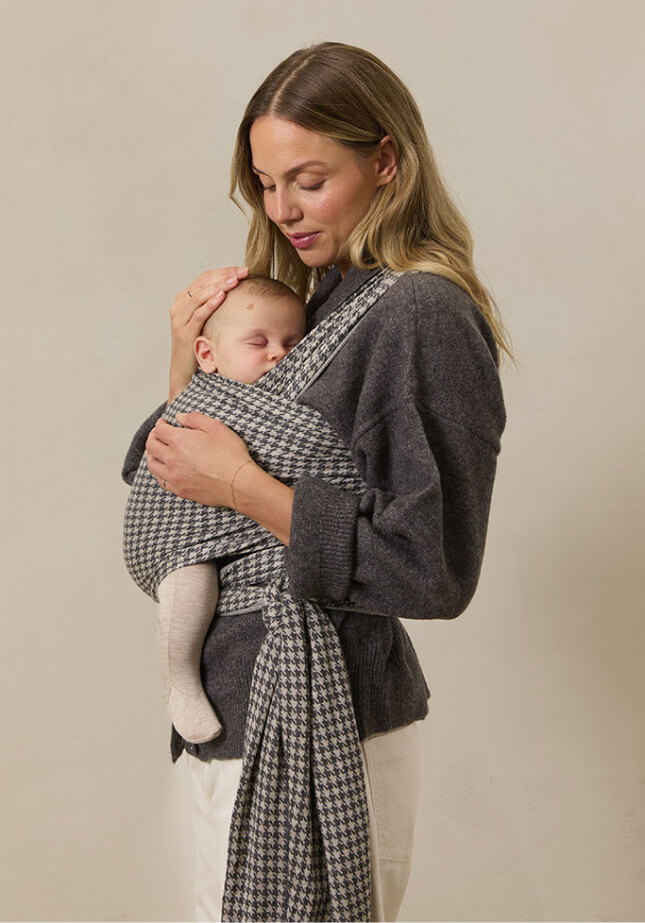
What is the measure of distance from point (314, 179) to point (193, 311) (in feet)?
1.14

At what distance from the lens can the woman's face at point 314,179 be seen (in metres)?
1.53

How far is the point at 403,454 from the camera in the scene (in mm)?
1352

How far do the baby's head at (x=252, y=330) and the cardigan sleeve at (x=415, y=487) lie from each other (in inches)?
11.1

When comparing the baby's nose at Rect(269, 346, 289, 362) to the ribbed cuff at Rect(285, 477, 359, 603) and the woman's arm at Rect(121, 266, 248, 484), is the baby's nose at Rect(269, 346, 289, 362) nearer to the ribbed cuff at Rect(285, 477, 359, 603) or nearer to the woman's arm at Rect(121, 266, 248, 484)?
the woman's arm at Rect(121, 266, 248, 484)

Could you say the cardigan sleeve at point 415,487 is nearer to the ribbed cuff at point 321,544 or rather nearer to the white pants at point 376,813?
the ribbed cuff at point 321,544

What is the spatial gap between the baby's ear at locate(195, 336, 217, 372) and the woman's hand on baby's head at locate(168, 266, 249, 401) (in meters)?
0.02

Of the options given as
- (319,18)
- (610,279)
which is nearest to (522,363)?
(610,279)

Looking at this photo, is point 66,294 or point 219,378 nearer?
point 219,378

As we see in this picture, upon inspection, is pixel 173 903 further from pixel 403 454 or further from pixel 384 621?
pixel 403 454

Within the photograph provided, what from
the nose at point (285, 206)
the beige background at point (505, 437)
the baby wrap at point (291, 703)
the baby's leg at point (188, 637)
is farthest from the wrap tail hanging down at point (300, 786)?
the beige background at point (505, 437)

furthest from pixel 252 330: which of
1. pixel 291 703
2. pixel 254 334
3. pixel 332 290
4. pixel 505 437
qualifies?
pixel 505 437

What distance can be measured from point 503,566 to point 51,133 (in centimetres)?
A: 175

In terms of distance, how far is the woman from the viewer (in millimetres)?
1346

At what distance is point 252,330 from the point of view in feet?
5.34
